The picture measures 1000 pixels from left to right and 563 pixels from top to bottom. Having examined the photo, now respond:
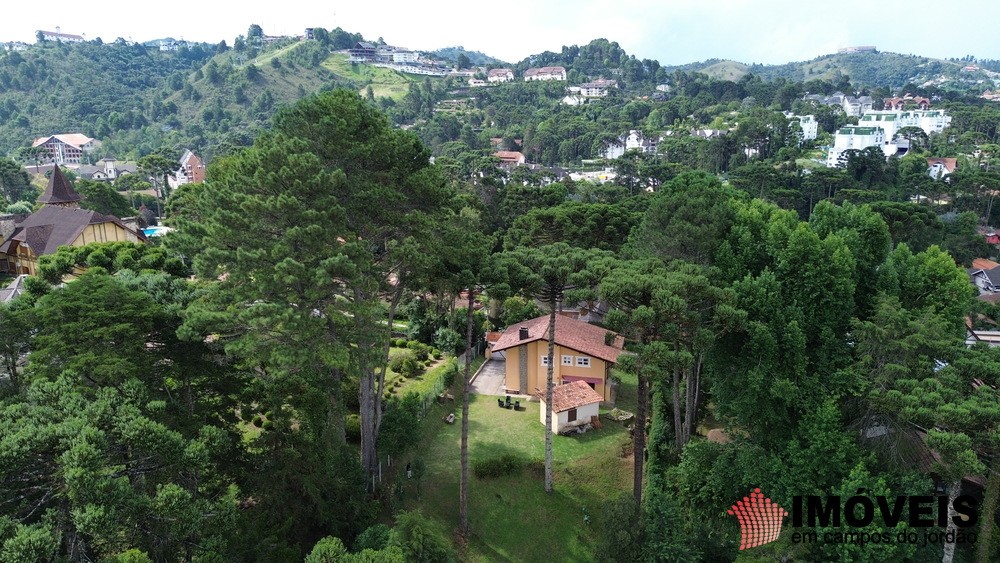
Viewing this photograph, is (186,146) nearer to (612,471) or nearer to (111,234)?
(111,234)

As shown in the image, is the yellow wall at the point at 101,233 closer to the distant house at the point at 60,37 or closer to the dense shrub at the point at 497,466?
the dense shrub at the point at 497,466

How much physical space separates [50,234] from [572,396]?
3537 cm

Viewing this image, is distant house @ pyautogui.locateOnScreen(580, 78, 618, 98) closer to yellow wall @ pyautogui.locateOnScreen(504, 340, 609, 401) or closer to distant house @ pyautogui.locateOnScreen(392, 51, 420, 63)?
distant house @ pyautogui.locateOnScreen(392, 51, 420, 63)

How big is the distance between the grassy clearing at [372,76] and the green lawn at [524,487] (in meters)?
132

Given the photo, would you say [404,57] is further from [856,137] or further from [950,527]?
[950,527]

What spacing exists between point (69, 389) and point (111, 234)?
103 feet

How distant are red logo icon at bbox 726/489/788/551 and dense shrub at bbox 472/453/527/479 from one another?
778cm

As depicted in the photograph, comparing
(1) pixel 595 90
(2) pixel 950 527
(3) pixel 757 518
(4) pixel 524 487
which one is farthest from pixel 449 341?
(1) pixel 595 90

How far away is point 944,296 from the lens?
21688 millimetres

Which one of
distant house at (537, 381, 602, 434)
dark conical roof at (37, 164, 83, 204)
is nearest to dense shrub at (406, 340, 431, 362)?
distant house at (537, 381, 602, 434)

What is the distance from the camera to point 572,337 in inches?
1180

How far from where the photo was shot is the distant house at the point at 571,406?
25766mm

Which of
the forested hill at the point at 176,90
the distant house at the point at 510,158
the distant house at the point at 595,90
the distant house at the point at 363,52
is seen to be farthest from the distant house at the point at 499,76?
the distant house at the point at 510,158

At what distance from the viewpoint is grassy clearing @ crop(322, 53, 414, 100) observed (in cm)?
15075
